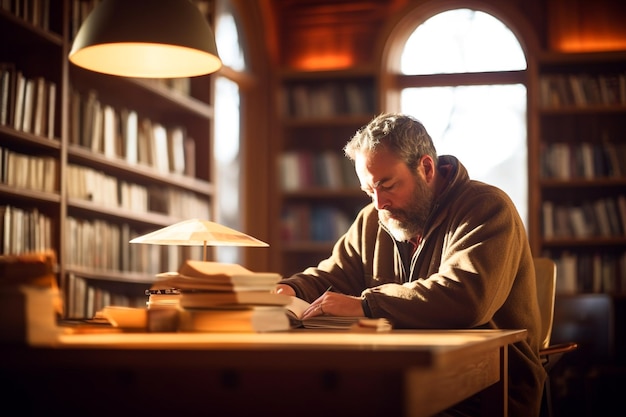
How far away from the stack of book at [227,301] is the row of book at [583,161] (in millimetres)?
4726

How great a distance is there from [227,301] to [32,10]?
8.78 ft

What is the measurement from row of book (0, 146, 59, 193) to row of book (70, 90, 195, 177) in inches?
10.8

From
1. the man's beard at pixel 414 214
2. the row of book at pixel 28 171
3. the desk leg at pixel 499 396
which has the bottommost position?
the desk leg at pixel 499 396

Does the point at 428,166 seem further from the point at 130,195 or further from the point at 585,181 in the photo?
the point at 585,181

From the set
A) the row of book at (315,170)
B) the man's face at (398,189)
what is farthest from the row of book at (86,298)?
the row of book at (315,170)

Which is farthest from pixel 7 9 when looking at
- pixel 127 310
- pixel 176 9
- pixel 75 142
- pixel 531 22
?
pixel 531 22

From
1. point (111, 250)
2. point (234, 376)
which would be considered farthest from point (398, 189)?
point (111, 250)

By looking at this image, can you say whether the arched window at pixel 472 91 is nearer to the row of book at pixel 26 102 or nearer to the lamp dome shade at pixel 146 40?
the row of book at pixel 26 102

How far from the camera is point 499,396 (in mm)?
2477

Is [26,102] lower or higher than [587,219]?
higher

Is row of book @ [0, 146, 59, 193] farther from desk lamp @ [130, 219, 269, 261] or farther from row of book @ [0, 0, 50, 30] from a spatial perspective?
desk lamp @ [130, 219, 269, 261]

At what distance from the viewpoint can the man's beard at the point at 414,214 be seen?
3029 mm

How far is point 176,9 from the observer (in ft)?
9.97

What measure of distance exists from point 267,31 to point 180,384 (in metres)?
5.76
